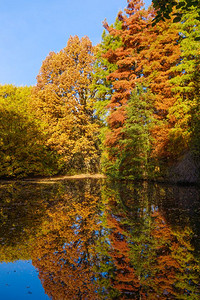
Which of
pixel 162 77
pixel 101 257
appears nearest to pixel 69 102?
pixel 162 77

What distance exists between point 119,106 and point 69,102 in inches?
233

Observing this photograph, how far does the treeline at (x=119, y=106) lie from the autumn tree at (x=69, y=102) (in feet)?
0.36

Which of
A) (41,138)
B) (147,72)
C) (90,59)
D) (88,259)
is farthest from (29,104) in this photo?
(88,259)

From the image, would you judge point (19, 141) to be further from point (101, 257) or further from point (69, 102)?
point (101, 257)

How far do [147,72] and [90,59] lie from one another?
901cm

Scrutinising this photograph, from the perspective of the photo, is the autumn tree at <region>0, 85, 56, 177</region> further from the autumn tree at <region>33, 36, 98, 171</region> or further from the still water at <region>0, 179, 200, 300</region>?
the still water at <region>0, 179, 200, 300</region>

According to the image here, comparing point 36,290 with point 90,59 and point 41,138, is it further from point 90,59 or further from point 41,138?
point 90,59

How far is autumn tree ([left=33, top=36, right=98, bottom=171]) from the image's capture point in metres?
22.2

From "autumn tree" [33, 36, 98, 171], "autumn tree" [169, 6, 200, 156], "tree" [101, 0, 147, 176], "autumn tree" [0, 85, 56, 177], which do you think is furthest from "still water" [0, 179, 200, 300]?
"autumn tree" [33, 36, 98, 171]

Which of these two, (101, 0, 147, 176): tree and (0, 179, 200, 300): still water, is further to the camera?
(101, 0, 147, 176): tree

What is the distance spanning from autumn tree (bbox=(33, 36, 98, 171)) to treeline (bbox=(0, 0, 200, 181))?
0.36 feet

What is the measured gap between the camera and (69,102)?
22.4 metres

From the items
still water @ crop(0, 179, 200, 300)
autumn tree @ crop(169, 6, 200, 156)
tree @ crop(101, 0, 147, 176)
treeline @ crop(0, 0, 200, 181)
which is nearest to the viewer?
still water @ crop(0, 179, 200, 300)

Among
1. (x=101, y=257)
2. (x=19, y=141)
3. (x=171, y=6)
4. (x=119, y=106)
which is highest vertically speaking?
(x=119, y=106)
